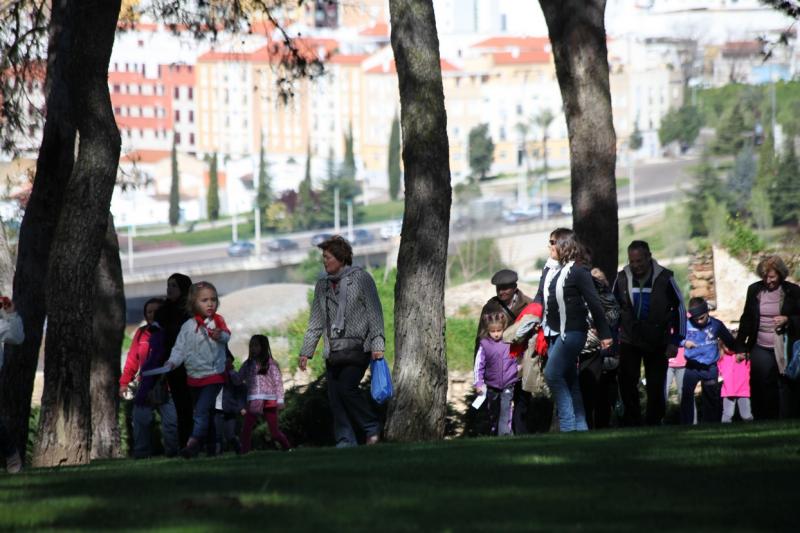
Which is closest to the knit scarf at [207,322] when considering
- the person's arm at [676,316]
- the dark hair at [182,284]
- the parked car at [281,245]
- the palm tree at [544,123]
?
the dark hair at [182,284]

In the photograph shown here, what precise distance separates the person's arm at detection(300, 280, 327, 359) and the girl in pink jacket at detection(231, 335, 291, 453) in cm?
164

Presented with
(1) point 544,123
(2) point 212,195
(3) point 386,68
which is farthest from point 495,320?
(3) point 386,68

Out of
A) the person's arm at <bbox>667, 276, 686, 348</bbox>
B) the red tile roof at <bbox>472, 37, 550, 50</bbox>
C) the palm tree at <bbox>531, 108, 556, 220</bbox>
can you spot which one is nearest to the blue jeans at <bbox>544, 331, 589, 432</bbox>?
the person's arm at <bbox>667, 276, 686, 348</bbox>

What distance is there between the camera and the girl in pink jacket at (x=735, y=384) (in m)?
15.3

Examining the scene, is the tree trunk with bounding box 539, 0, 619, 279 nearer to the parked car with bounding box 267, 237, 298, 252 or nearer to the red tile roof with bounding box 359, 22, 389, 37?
the parked car with bounding box 267, 237, 298, 252

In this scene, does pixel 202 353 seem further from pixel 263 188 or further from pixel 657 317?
pixel 263 188

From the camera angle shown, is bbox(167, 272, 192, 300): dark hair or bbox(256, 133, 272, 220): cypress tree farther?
bbox(256, 133, 272, 220): cypress tree

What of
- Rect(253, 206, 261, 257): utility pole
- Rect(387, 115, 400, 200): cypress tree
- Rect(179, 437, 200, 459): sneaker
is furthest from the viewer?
Rect(387, 115, 400, 200): cypress tree

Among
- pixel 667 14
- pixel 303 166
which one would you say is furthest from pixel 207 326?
pixel 667 14

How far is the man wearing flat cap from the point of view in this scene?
41.0ft

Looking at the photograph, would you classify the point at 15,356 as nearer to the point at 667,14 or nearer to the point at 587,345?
the point at 587,345

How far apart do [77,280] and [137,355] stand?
77 cm

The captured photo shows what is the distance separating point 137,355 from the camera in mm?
12367

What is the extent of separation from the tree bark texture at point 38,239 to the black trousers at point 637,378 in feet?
15.2
